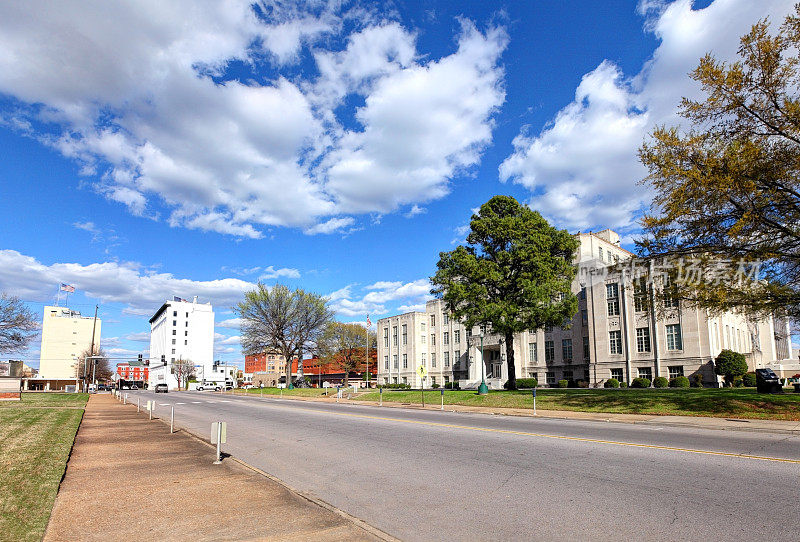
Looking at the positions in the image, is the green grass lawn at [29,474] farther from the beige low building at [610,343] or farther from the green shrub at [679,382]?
the green shrub at [679,382]

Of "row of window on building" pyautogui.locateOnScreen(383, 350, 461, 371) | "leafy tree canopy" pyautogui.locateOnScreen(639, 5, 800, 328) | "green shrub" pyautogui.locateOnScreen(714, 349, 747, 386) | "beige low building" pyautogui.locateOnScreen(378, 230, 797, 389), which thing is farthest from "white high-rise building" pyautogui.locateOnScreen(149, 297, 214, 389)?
"leafy tree canopy" pyautogui.locateOnScreen(639, 5, 800, 328)

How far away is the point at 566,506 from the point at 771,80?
18.5 metres

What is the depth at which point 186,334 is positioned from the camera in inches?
6191

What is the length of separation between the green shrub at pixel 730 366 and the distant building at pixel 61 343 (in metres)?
142

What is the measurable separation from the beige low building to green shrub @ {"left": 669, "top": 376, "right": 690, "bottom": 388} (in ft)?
7.25

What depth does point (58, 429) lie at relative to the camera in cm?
1764

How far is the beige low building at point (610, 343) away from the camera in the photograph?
→ 140 feet

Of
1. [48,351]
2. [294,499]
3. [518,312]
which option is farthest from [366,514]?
[48,351]

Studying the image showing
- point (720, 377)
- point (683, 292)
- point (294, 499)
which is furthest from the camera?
point (720, 377)

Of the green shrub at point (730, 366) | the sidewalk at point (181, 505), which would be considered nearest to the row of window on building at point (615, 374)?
the green shrub at point (730, 366)

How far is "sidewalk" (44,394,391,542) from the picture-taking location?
5980mm

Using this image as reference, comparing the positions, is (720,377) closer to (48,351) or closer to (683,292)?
(683,292)

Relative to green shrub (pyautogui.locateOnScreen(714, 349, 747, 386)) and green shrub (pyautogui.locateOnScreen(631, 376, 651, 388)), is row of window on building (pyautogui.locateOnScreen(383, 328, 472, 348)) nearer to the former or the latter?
green shrub (pyautogui.locateOnScreen(631, 376, 651, 388))

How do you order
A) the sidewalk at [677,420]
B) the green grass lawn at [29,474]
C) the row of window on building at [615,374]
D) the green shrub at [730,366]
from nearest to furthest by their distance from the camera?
the green grass lawn at [29,474] → the sidewalk at [677,420] → the green shrub at [730,366] → the row of window on building at [615,374]
